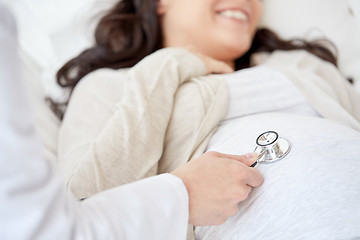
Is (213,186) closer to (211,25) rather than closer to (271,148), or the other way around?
(271,148)

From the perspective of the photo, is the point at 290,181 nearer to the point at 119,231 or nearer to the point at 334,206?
the point at 334,206

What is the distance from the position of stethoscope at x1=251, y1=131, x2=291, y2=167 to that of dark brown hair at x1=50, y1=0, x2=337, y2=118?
2.24ft

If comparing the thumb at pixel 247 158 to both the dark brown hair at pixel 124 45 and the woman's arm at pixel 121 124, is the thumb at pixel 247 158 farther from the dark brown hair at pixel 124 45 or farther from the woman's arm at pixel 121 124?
the dark brown hair at pixel 124 45

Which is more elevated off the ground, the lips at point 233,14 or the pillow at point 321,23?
the lips at point 233,14

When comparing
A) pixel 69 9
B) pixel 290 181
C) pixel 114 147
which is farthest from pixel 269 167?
pixel 69 9

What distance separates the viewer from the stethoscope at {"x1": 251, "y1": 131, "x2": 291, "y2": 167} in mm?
547

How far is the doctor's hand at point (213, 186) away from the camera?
16.4 inches

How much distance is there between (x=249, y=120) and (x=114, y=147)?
0.94 ft

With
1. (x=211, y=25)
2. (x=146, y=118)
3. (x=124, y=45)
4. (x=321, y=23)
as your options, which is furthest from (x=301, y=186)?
(x=321, y=23)

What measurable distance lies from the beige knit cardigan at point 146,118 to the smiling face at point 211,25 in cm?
24

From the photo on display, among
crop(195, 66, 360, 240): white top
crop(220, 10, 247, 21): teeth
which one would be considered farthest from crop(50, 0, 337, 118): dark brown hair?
crop(195, 66, 360, 240): white top

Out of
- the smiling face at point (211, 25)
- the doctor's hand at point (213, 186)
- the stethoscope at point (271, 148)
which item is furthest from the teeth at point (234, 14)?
the doctor's hand at point (213, 186)

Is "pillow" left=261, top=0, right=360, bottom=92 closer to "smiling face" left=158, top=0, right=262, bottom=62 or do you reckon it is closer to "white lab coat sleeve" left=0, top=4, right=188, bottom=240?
"smiling face" left=158, top=0, right=262, bottom=62

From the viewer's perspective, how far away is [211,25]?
41.3 inches
